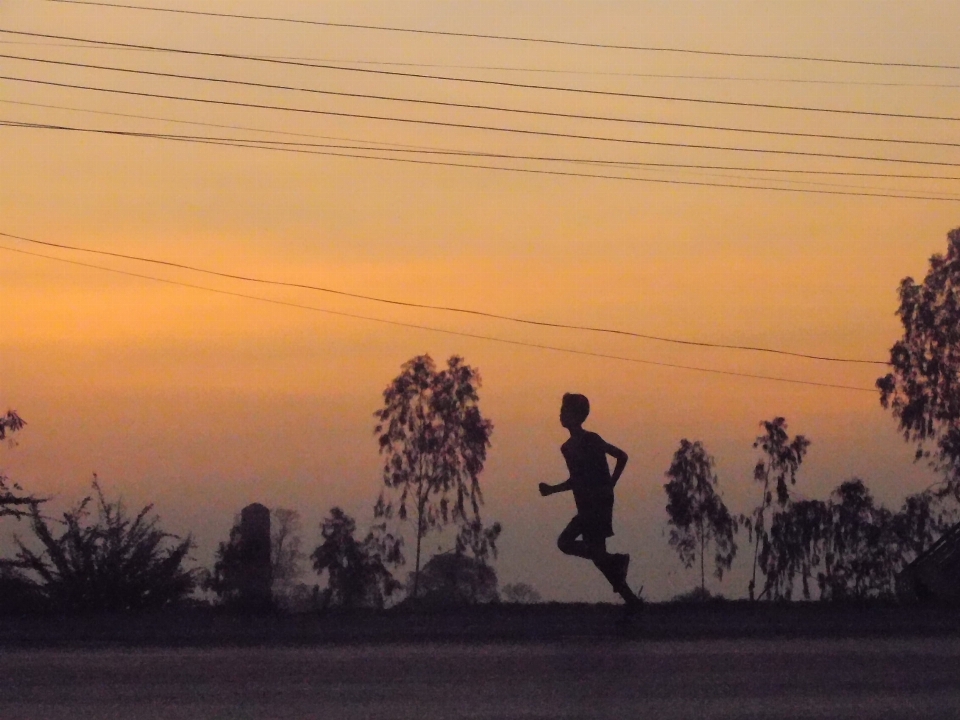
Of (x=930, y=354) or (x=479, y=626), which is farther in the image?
(x=930, y=354)

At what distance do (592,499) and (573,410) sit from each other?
32.7 inches

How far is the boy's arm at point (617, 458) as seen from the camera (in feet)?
36.0

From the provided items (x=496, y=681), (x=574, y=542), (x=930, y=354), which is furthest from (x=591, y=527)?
(x=930, y=354)

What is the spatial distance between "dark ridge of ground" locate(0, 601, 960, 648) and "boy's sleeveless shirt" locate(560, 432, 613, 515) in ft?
3.14

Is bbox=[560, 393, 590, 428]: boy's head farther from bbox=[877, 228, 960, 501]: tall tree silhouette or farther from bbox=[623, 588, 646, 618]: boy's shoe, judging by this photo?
bbox=[877, 228, 960, 501]: tall tree silhouette

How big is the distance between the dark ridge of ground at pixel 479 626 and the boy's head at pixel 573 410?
1.68 meters

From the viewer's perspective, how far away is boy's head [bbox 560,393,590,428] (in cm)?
1125

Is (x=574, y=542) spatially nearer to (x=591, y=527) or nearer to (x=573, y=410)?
(x=591, y=527)

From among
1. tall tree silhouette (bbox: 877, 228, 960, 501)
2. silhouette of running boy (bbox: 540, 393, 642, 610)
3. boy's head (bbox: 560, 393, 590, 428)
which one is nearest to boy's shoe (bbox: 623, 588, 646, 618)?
silhouette of running boy (bbox: 540, 393, 642, 610)

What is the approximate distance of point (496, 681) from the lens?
7992mm

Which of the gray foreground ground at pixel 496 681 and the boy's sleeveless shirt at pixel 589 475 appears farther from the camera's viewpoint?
the boy's sleeveless shirt at pixel 589 475

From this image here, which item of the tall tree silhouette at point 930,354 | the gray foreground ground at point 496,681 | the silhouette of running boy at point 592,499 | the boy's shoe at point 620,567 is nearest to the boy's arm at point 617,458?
the silhouette of running boy at point 592,499

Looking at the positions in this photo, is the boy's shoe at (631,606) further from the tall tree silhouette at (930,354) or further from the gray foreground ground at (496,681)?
the tall tree silhouette at (930,354)

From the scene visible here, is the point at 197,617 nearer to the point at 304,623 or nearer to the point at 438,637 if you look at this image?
the point at 304,623
